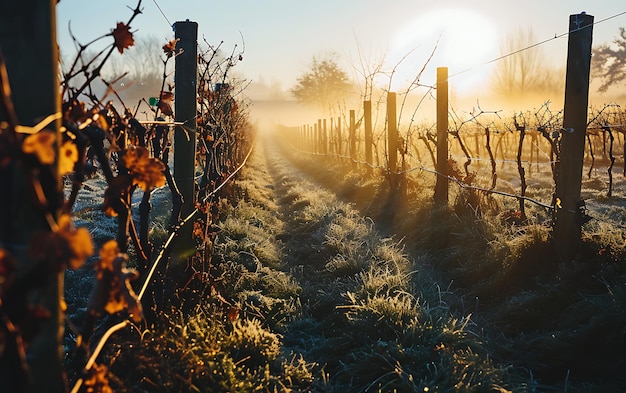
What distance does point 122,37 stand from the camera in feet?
7.11

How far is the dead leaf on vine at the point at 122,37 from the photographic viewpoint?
214 centimetres

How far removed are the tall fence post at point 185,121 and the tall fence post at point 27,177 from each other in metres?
2.64

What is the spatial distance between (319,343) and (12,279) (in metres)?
2.65

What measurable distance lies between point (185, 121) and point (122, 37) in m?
1.63

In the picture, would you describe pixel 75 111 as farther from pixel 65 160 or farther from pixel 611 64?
pixel 611 64

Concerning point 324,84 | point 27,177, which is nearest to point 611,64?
→ point 324,84

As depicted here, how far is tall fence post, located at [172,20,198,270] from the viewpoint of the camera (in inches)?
150

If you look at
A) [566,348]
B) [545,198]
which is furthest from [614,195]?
[566,348]

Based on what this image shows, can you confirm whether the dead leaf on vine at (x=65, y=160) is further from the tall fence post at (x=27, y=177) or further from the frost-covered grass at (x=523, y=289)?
the frost-covered grass at (x=523, y=289)

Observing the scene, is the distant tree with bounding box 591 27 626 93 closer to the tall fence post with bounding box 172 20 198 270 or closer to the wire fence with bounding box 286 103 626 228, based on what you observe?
the wire fence with bounding box 286 103 626 228

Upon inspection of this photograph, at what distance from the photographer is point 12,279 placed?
1.05 metres

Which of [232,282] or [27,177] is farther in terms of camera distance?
[232,282]

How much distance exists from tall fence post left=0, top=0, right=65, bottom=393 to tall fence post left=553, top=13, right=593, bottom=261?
4107 mm

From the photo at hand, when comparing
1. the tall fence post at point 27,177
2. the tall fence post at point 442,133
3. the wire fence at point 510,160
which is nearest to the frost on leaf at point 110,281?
the tall fence post at point 27,177
